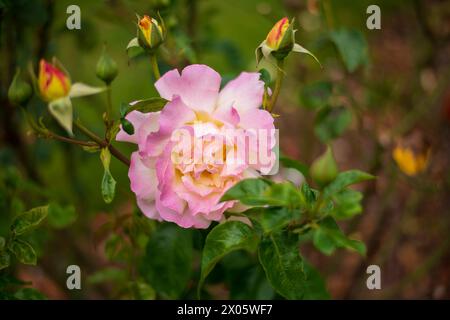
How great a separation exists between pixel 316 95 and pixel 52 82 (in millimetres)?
622

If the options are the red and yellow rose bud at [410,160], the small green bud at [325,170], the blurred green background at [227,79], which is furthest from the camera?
the red and yellow rose bud at [410,160]

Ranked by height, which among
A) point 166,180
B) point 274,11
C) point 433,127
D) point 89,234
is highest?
point 274,11

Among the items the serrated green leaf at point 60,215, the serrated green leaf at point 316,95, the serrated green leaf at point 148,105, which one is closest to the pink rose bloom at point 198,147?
the serrated green leaf at point 148,105

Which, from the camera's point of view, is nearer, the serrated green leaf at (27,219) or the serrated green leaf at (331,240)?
the serrated green leaf at (331,240)

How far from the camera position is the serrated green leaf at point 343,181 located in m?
0.64

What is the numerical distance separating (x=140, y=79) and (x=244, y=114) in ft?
4.14

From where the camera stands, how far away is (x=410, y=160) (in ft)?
4.56

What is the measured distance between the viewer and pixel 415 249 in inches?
72.7

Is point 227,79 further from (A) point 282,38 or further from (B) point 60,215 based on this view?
(B) point 60,215

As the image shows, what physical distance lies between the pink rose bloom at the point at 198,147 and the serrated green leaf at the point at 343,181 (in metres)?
0.07

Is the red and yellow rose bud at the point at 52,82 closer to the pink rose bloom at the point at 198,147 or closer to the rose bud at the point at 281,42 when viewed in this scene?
the pink rose bloom at the point at 198,147
